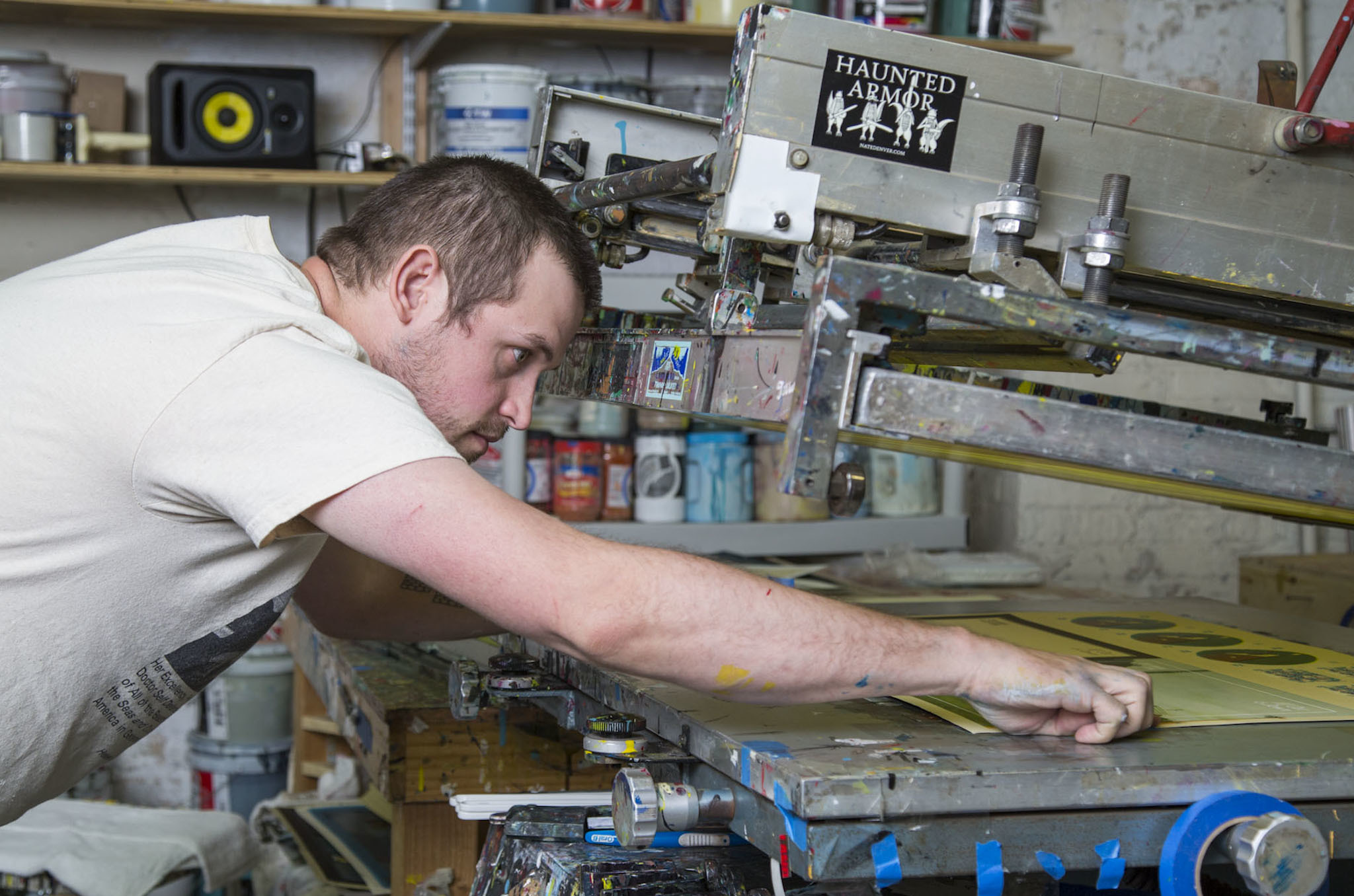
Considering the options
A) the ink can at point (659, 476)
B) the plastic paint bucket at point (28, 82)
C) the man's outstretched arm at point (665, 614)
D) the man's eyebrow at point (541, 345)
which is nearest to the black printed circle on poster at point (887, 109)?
the man's outstretched arm at point (665, 614)

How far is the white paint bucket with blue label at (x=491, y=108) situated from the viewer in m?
2.94

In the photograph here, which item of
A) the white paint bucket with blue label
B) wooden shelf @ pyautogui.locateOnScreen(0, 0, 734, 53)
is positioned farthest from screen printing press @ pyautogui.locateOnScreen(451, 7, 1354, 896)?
wooden shelf @ pyautogui.locateOnScreen(0, 0, 734, 53)

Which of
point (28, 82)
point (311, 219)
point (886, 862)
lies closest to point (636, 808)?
point (886, 862)

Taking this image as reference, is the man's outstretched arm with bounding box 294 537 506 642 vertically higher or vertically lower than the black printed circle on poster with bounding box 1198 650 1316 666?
lower

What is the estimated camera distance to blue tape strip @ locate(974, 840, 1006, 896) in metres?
0.86

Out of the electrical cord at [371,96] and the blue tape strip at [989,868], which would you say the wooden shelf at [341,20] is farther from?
the blue tape strip at [989,868]

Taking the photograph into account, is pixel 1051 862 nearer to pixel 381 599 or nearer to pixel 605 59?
pixel 381 599

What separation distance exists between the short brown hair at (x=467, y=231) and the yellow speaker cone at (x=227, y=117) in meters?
1.76

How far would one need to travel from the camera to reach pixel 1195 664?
1312mm

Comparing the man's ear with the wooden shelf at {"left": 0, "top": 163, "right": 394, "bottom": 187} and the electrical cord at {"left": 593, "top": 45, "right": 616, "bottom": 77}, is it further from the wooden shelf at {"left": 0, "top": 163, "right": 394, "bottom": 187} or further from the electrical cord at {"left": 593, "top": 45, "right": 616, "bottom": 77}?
the electrical cord at {"left": 593, "top": 45, "right": 616, "bottom": 77}

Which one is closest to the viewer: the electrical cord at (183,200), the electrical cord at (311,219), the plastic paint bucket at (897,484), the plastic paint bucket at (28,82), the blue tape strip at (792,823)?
the blue tape strip at (792,823)

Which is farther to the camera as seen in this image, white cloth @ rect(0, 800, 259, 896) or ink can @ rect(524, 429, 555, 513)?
ink can @ rect(524, 429, 555, 513)

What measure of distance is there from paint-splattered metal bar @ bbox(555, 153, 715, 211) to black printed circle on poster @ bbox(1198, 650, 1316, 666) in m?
0.77

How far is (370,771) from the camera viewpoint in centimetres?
167
